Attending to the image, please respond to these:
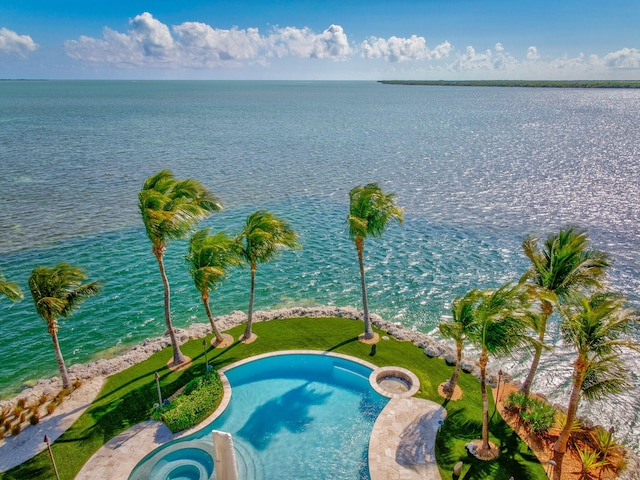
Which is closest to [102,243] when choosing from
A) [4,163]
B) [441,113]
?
[4,163]

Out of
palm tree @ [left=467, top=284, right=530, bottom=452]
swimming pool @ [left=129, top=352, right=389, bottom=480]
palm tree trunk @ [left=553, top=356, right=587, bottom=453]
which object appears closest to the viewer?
palm tree trunk @ [left=553, top=356, right=587, bottom=453]

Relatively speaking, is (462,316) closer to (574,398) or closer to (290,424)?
(574,398)

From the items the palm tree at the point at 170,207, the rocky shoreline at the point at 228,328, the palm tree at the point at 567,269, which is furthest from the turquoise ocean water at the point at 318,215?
the palm tree at the point at 170,207

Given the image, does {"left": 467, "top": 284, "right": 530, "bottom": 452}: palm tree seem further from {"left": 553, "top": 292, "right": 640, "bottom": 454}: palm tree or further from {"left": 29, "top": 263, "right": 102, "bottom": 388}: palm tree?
{"left": 29, "top": 263, "right": 102, "bottom": 388}: palm tree

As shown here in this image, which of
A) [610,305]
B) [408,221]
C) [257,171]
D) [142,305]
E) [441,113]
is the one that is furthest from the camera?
[441,113]

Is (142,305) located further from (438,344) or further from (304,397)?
(438,344)

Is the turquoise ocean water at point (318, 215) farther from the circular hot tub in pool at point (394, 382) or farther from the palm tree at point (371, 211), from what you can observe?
the palm tree at point (371, 211)

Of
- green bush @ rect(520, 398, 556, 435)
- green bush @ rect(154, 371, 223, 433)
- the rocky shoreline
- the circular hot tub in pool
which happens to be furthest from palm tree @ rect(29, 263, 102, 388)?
green bush @ rect(520, 398, 556, 435)
